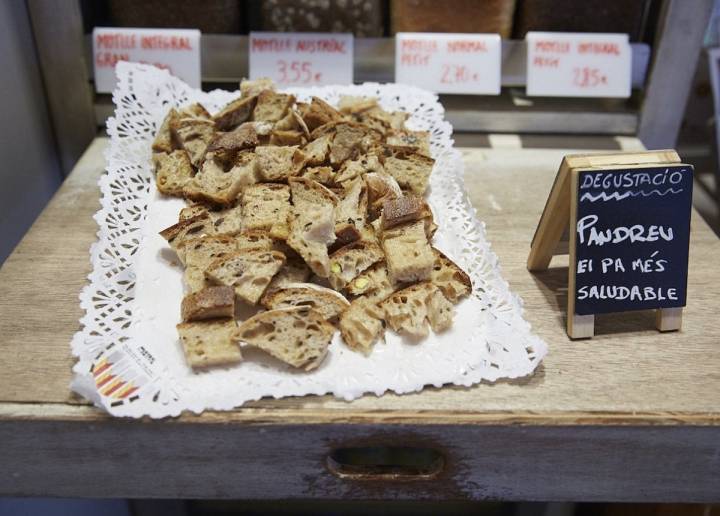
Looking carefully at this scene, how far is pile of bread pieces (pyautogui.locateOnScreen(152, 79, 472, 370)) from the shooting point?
89 centimetres

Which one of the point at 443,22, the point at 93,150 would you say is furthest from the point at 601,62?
the point at 93,150

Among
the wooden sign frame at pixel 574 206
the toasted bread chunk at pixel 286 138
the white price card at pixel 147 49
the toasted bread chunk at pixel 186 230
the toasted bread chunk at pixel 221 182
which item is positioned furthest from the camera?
the white price card at pixel 147 49

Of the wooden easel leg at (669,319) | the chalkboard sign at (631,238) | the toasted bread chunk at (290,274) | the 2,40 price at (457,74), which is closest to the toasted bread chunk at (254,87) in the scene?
the 2,40 price at (457,74)

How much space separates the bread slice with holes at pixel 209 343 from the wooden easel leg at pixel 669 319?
63 cm

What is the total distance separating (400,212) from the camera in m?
1.04

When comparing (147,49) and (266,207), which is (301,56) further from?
(266,207)

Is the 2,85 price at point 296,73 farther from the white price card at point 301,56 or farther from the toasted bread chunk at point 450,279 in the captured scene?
the toasted bread chunk at point 450,279

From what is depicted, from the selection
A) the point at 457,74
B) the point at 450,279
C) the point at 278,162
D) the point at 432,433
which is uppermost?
the point at 457,74

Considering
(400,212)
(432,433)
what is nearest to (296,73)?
(400,212)

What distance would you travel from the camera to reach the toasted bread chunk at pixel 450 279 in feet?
3.23

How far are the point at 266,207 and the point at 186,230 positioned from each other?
0.14 meters

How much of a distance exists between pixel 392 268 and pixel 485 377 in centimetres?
22

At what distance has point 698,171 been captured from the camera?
1.77m

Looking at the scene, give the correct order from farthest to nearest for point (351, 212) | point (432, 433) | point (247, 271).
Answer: point (351, 212) → point (247, 271) → point (432, 433)
